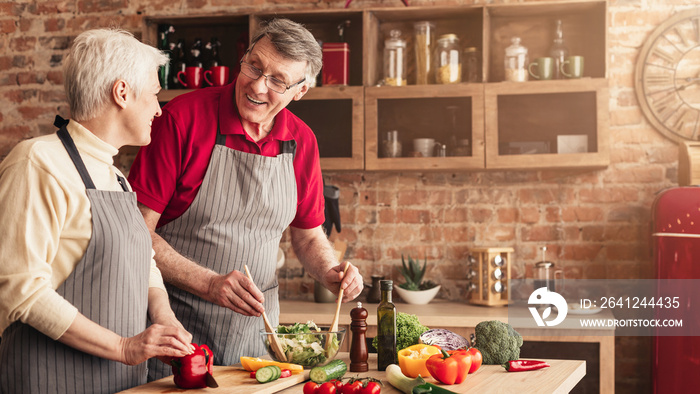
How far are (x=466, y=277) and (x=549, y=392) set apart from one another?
212cm

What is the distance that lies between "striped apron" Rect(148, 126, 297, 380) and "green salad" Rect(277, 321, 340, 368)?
391 mm

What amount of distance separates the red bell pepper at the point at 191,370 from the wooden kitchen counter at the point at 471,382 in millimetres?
19

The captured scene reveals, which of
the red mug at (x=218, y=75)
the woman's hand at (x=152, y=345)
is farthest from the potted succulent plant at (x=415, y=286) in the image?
the woman's hand at (x=152, y=345)

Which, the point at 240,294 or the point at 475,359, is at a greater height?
the point at 240,294

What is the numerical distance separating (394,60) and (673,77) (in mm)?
1442

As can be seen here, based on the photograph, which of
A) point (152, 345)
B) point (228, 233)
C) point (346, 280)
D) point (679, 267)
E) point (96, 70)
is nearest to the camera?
point (152, 345)

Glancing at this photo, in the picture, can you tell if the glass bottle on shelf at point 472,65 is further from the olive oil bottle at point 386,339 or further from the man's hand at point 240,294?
the man's hand at point 240,294

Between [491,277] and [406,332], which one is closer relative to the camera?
[406,332]

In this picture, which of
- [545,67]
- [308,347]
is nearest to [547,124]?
[545,67]

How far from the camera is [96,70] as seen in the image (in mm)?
1541

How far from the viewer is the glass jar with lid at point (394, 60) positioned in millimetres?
3553

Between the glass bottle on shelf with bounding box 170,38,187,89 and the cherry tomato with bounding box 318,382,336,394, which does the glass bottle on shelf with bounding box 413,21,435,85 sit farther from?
the cherry tomato with bounding box 318,382,336,394

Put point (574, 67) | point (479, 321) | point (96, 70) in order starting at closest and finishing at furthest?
point (96, 70) → point (479, 321) → point (574, 67)

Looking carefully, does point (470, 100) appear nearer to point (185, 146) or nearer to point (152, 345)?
point (185, 146)
